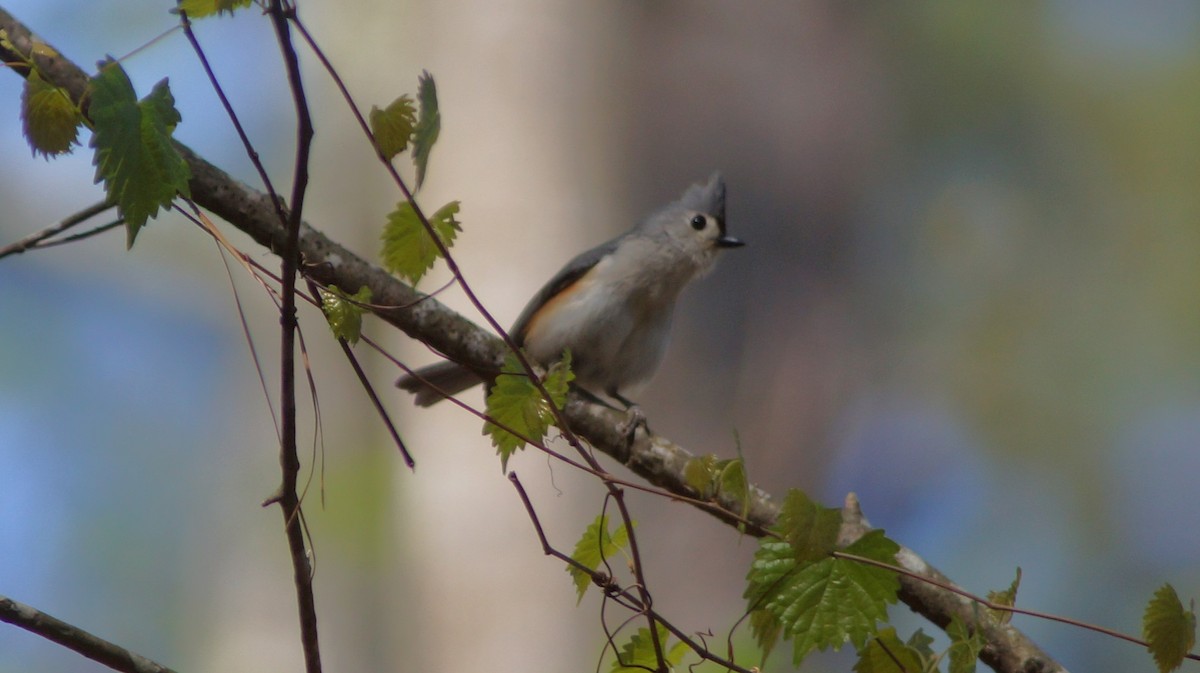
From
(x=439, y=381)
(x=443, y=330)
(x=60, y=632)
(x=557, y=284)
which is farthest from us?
(x=557, y=284)

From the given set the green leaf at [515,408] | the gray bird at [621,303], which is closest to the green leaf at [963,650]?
the green leaf at [515,408]

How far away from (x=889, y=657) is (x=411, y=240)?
2.92 feet

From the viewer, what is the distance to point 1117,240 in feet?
28.7

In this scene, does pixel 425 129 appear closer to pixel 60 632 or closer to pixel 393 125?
pixel 393 125

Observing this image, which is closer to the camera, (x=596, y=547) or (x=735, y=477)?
(x=735, y=477)

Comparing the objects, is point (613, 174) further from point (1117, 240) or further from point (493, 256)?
point (1117, 240)

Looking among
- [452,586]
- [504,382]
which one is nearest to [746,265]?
[452,586]

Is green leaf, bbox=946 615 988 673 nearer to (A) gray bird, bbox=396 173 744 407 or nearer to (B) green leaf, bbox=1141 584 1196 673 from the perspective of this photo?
(B) green leaf, bbox=1141 584 1196 673

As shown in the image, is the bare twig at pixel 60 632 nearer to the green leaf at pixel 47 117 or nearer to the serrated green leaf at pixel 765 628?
the green leaf at pixel 47 117

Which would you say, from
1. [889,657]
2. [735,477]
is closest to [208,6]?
[735,477]

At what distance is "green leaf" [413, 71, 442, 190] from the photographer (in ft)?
4.36

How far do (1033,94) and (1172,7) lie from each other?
1.36 meters

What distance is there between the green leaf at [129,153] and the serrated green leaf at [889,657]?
41.0 inches

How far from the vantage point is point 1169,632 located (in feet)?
4.28
